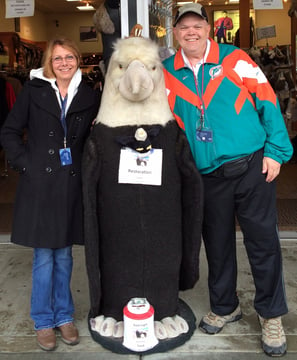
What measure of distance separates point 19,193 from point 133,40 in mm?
1056

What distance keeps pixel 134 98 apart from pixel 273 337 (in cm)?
154

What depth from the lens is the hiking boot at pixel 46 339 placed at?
2596mm

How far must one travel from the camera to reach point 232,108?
7.84ft

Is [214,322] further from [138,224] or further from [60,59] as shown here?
[60,59]

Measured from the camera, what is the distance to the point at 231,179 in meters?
2.48

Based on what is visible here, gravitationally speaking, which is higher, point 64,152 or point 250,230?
point 64,152

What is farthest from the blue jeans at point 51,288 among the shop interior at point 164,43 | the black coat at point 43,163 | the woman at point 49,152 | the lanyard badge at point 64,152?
the shop interior at point 164,43

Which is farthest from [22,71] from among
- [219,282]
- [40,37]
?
[219,282]

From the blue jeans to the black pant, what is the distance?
0.88 m

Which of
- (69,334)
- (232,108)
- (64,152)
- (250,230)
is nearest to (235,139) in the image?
(232,108)

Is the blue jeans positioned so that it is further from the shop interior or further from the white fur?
the shop interior

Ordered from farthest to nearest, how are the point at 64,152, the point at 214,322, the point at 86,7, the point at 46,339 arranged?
the point at 86,7, the point at 214,322, the point at 46,339, the point at 64,152

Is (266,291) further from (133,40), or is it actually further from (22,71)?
(22,71)

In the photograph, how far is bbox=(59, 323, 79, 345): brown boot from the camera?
2.65 metres
